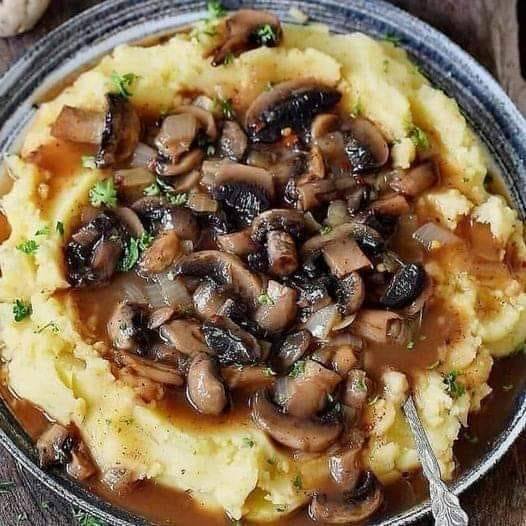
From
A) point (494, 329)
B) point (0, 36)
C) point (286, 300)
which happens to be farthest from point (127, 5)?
point (494, 329)

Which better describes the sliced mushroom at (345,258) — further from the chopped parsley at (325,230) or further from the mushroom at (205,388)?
the mushroom at (205,388)

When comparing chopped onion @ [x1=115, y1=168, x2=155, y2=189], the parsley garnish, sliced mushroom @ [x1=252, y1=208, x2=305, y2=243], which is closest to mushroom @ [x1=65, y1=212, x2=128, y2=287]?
the parsley garnish

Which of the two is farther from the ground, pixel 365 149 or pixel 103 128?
pixel 103 128

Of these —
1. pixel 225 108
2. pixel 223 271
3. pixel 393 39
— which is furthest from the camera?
pixel 393 39

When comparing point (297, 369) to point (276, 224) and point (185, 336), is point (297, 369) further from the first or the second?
point (276, 224)

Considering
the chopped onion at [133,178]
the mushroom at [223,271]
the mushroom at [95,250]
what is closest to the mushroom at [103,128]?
the chopped onion at [133,178]

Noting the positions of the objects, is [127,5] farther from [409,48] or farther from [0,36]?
[409,48]

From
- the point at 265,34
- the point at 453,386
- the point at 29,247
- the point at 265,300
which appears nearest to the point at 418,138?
the point at 265,34

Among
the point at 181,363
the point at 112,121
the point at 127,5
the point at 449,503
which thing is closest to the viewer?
the point at 449,503
